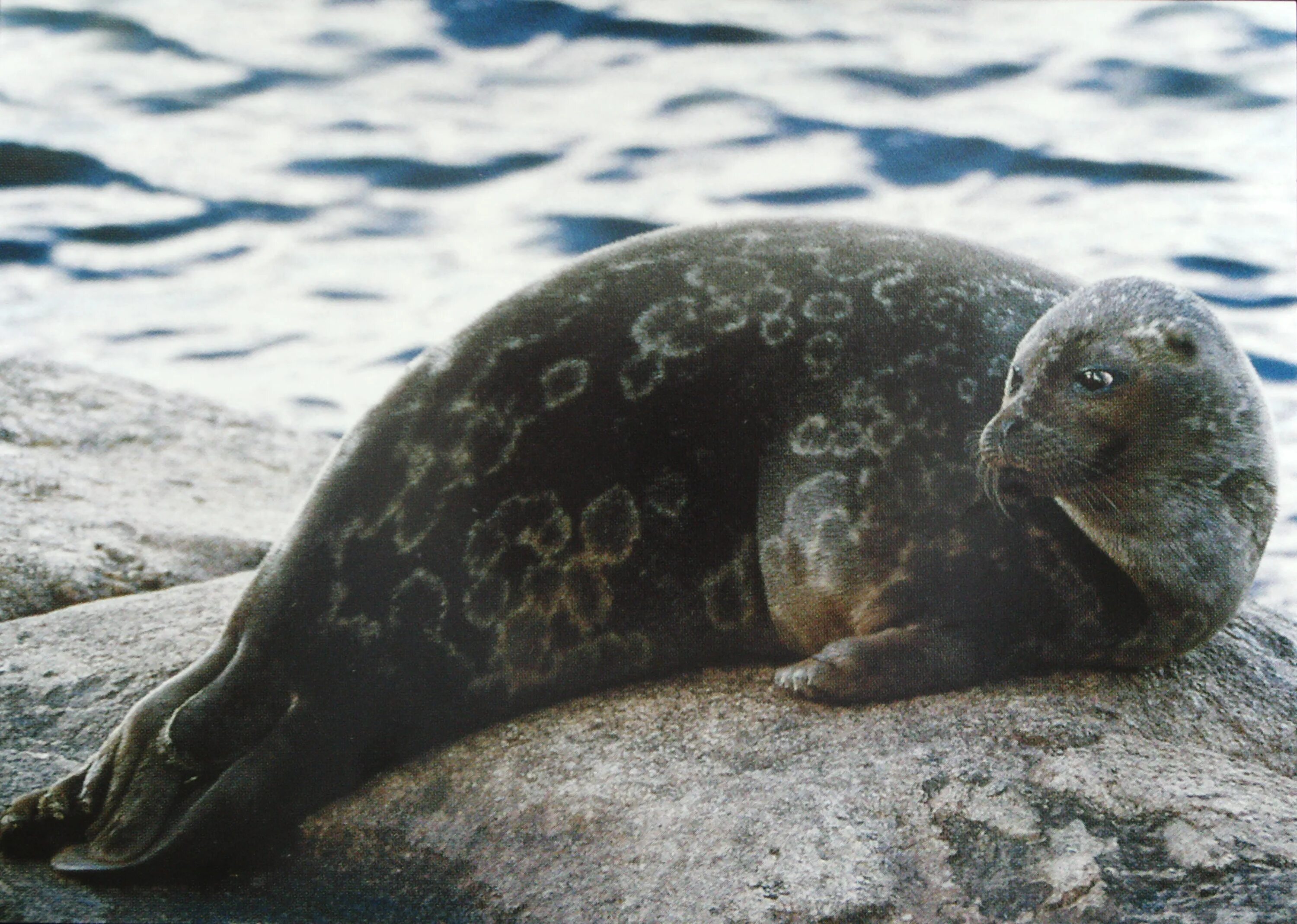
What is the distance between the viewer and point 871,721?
253 cm

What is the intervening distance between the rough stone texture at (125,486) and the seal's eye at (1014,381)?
2255mm

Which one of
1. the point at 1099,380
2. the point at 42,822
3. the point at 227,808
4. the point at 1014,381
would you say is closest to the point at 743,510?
the point at 1014,381

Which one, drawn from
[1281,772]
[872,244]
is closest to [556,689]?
[872,244]

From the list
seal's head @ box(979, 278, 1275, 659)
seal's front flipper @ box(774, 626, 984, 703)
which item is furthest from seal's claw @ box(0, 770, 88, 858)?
seal's head @ box(979, 278, 1275, 659)

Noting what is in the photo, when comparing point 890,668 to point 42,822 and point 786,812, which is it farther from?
point 42,822

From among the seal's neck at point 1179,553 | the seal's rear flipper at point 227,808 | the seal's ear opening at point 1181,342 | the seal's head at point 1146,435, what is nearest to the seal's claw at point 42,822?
the seal's rear flipper at point 227,808

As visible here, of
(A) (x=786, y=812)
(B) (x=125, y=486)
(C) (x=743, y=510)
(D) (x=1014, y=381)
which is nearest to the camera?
(A) (x=786, y=812)

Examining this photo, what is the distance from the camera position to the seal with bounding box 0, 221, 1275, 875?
245 cm

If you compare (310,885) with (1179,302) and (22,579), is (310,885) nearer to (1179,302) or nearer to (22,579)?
(22,579)

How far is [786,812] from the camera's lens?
2289mm

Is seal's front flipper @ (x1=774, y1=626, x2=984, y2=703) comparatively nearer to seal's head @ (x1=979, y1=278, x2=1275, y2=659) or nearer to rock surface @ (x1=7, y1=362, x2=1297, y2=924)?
rock surface @ (x1=7, y1=362, x2=1297, y2=924)

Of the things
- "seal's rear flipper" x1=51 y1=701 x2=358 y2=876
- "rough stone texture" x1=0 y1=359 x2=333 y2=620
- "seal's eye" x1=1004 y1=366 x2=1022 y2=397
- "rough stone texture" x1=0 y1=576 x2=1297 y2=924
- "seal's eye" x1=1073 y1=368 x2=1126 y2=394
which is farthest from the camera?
"rough stone texture" x1=0 y1=359 x2=333 y2=620

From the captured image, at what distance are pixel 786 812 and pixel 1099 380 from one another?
3.14ft

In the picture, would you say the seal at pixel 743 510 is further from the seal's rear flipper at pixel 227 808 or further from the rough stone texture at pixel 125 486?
the rough stone texture at pixel 125 486
